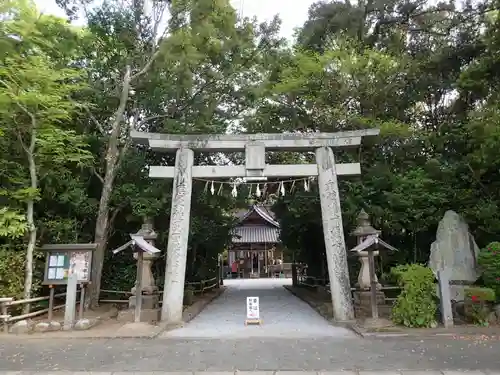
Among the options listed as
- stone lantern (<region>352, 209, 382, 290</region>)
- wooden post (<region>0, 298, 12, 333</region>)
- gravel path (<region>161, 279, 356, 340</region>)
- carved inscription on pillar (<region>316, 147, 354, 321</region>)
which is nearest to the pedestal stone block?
gravel path (<region>161, 279, 356, 340</region>)

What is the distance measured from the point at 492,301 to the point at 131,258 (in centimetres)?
1108

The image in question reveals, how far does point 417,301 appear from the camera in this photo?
8938 mm

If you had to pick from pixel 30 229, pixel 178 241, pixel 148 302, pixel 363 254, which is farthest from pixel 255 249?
pixel 30 229

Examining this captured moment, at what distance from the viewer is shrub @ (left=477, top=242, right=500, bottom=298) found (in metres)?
9.54

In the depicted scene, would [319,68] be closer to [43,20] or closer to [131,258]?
[43,20]

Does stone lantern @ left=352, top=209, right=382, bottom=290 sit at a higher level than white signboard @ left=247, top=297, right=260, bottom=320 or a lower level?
higher

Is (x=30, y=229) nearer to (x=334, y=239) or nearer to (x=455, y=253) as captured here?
(x=334, y=239)

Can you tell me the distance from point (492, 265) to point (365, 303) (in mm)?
3394

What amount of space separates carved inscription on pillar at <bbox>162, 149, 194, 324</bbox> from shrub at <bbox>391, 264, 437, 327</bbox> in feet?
17.5

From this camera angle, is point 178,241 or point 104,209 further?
point 104,209

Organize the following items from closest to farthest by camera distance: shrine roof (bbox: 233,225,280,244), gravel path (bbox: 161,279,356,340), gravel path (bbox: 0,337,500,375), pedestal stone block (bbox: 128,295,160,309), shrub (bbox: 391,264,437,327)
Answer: gravel path (bbox: 0,337,500,375), gravel path (bbox: 161,279,356,340), shrub (bbox: 391,264,437,327), pedestal stone block (bbox: 128,295,160,309), shrine roof (bbox: 233,225,280,244)

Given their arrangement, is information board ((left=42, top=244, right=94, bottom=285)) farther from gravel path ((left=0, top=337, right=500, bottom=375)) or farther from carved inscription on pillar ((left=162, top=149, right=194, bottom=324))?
gravel path ((left=0, top=337, right=500, bottom=375))

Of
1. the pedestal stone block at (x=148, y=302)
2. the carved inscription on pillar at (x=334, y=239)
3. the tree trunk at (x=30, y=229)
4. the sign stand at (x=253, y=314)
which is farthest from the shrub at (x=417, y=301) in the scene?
the tree trunk at (x=30, y=229)

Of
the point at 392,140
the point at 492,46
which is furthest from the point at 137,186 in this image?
the point at 492,46
